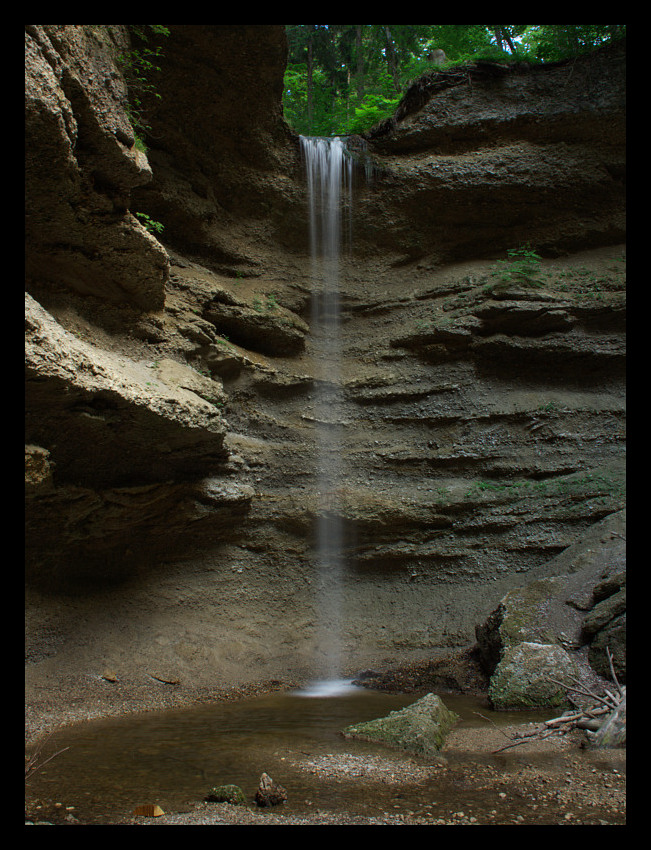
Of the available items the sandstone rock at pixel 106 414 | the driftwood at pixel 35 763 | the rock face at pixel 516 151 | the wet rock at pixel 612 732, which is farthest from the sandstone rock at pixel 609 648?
the rock face at pixel 516 151

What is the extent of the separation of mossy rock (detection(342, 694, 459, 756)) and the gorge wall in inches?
105

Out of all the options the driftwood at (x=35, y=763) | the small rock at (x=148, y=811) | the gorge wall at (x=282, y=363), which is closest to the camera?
the small rock at (x=148, y=811)

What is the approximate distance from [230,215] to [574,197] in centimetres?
831

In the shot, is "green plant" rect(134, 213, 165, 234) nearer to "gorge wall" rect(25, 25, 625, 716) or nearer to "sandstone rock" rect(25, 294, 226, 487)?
"gorge wall" rect(25, 25, 625, 716)

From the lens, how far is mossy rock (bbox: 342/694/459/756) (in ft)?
16.1

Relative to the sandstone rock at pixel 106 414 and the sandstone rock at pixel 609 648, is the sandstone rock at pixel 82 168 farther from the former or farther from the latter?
the sandstone rock at pixel 609 648

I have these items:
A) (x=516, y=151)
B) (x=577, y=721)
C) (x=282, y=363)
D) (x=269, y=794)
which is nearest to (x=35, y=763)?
(x=269, y=794)

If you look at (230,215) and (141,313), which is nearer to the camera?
(141,313)

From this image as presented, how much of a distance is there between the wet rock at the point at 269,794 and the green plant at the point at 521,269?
11180 mm

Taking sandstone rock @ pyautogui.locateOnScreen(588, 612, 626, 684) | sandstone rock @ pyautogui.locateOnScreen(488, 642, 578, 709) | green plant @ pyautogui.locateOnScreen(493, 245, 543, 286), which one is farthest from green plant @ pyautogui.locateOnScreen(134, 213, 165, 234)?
sandstone rock @ pyautogui.locateOnScreen(588, 612, 626, 684)

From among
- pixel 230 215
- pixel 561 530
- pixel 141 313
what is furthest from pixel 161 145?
pixel 561 530

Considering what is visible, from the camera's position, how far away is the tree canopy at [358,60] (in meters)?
16.5
